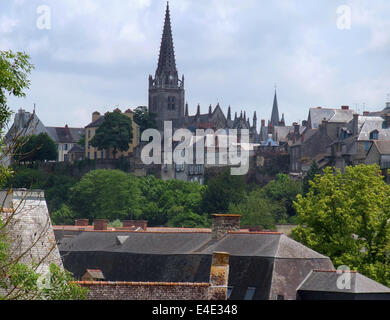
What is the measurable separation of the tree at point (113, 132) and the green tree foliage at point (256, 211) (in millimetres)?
32315

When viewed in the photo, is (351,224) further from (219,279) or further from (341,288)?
(219,279)

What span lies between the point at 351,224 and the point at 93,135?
11821 cm

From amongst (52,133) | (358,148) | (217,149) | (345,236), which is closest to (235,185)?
(358,148)

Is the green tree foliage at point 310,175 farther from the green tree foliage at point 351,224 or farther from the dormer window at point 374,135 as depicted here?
the green tree foliage at point 351,224

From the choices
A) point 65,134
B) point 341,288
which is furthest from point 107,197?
point 341,288

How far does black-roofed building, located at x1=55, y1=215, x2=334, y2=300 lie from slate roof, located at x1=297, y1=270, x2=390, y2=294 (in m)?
0.56

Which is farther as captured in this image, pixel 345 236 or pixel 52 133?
pixel 52 133

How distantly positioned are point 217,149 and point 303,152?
17522 mm

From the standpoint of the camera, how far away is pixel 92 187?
143750 mm

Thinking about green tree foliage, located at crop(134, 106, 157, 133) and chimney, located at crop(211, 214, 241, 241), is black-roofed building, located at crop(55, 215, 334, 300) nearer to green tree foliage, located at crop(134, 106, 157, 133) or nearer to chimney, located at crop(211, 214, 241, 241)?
chimney, located at crop(211, 214, 241, 241)

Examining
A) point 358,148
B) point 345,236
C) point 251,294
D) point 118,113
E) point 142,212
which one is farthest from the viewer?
point 118,113

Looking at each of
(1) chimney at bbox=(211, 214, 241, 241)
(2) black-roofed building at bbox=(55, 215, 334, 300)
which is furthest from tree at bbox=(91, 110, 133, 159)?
(1) chimney at bbox=(211, 214, 241, 241)

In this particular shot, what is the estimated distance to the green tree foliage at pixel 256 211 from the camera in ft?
382

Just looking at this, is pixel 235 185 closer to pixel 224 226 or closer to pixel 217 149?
pixel 217 149
